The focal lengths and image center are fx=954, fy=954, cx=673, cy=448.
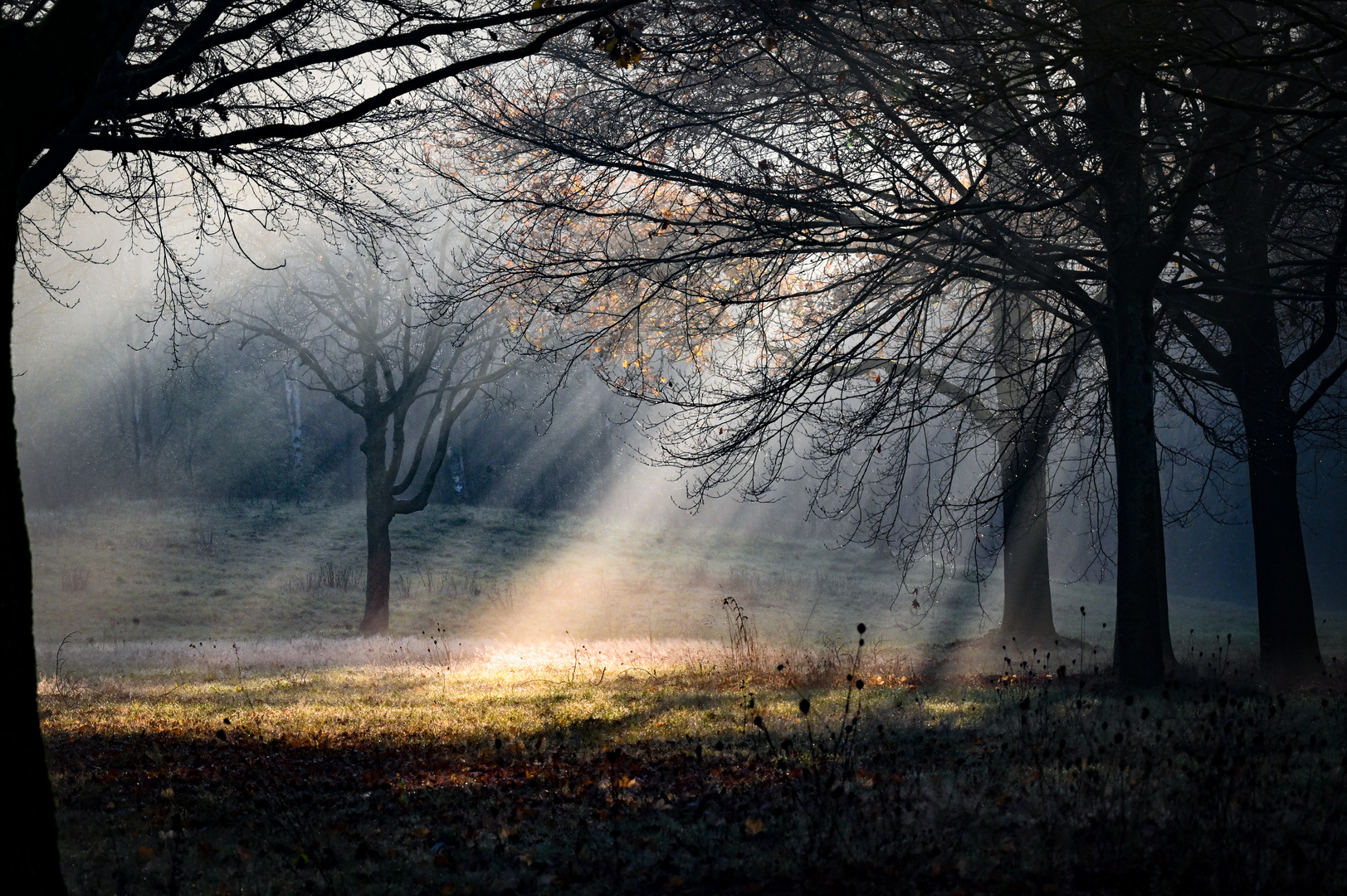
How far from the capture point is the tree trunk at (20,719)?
10.2 ft

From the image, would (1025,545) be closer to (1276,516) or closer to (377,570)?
(1276,516)

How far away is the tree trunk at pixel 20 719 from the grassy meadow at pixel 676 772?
1.07 metres

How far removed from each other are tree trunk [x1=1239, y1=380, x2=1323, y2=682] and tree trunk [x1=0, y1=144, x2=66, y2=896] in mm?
12449

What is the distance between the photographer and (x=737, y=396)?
374 inches

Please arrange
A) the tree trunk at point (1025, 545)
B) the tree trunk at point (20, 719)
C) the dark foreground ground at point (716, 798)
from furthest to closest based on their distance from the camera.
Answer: the tree trunk at point (1025, 545), the dark foreground ground at point (716, 798), the tree trunk at point (20, 719)

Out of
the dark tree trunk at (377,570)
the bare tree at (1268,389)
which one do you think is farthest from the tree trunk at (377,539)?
the bare tree at (1268,389)

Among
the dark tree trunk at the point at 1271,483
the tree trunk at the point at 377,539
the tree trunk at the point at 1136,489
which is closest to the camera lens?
the tree trunk at the point at 1136,489

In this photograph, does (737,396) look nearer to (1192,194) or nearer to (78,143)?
(1192,194)

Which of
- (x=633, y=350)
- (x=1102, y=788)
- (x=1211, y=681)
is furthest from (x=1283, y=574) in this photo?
(x=633, y=350)

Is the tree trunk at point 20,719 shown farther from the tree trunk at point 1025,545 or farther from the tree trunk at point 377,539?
the tree trunk at point 377,539

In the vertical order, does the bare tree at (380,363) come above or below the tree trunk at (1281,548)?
above

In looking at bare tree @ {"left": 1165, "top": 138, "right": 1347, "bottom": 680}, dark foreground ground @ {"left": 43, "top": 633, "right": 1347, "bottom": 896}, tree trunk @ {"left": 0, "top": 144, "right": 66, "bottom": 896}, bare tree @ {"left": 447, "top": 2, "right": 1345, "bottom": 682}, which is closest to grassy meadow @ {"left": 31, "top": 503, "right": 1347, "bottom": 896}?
dark foreground ground @ {"left": 43, "top": 633, "right": 1347, "bottom": 896}

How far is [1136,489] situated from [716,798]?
6422 millimetres

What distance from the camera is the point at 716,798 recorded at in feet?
18.3
